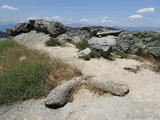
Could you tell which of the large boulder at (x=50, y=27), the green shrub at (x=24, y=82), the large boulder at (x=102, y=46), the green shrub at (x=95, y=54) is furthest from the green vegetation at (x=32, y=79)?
the large boulder at (x=50, y=27)

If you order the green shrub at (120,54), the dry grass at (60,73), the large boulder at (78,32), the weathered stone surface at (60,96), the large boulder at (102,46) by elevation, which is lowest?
the weathered stone surface at (60,96)

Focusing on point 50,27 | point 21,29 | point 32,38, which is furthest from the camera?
point 21,29

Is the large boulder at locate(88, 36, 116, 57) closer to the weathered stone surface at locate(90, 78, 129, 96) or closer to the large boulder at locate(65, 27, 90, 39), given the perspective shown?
the weathered stone surface at locate(90, 78, 129, 96)

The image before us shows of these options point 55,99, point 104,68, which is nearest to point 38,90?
point 55,99

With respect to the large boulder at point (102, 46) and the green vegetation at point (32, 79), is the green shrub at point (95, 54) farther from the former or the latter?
the green vegetation at point (32, 79)

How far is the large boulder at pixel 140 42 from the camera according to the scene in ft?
24.8

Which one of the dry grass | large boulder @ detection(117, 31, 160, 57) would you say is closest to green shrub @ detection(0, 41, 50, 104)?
the dry grass

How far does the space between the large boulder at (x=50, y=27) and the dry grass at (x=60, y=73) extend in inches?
282

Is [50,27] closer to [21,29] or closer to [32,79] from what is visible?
[21,29]

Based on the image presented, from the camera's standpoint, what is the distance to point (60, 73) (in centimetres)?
477

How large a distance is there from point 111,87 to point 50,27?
9.39 meters

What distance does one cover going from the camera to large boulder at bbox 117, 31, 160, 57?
757 cm

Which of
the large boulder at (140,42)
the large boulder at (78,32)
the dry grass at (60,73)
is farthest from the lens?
the large boulder at (78,32)

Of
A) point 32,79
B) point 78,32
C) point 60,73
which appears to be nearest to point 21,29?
point 78,32
